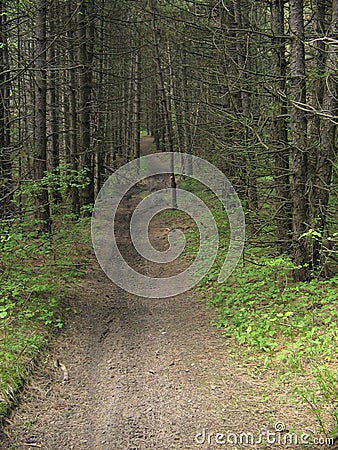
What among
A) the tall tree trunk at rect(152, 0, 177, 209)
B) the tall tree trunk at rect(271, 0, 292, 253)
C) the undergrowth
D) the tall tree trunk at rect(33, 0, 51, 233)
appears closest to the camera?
the undergrowth

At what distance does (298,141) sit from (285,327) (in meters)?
3.21

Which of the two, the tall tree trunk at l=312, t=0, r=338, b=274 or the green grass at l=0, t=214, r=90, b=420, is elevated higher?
the tall tree trunk at l=312, t=0, r=338, b=274

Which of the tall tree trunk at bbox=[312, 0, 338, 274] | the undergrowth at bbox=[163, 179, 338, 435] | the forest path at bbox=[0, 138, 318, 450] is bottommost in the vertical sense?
the forest path at bbox=[0, 138, 318, 450]

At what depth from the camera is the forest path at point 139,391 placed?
15.4ft

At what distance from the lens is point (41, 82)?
429 inches

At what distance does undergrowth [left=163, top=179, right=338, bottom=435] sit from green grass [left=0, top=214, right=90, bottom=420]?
2861 millimetres

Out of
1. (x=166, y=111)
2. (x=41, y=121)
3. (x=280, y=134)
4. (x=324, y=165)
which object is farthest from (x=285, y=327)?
(x=166, y=111)

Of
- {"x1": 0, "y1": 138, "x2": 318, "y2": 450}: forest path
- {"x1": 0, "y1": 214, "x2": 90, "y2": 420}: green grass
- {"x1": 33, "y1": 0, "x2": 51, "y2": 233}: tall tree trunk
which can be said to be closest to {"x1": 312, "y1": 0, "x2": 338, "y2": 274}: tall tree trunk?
{"x1": 0, "y1": 138, "x2": 318, "y2": 450}: forest path

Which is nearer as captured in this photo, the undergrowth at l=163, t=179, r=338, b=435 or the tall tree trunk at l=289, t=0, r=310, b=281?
the undergrowth at l=163, t=179, r=338, b=435

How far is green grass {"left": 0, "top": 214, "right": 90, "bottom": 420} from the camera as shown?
5684 mm

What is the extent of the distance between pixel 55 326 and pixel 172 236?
8.27 metres

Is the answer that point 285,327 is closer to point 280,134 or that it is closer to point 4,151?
point 280,134

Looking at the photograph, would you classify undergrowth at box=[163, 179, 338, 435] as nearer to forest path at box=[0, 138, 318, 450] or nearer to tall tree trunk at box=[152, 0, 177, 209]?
forest path at box=[0, 138, 318, 450]

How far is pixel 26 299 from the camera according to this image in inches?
300
